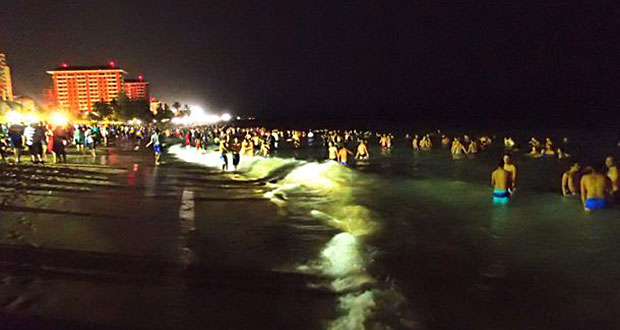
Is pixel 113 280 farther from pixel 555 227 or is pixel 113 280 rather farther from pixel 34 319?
pixel 555 227

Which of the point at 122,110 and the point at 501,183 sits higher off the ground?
the point at 122,110

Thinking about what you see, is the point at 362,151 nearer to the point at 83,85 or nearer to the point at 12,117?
the point at 12,117

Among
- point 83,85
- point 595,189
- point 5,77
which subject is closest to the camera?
point 595,189

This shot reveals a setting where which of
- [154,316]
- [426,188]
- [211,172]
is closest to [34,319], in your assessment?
[154,316]

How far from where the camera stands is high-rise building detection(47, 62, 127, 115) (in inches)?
6585

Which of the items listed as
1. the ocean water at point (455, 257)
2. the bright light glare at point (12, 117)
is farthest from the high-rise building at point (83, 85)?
the ocean water at point (455, 257)

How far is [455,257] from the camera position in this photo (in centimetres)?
784

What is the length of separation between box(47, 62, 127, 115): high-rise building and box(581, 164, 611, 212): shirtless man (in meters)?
174

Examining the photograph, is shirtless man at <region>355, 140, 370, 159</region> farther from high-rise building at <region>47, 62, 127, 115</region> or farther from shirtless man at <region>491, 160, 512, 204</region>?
high-rise building at <region>47, 62, 127, 115</region>

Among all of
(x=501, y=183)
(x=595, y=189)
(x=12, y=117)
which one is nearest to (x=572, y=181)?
(x=595, y=189)

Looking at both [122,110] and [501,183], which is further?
[122,110]

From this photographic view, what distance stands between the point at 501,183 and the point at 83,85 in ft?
594

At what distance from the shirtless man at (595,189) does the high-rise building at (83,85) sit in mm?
174009

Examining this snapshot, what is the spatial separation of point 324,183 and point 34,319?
1218 cm
